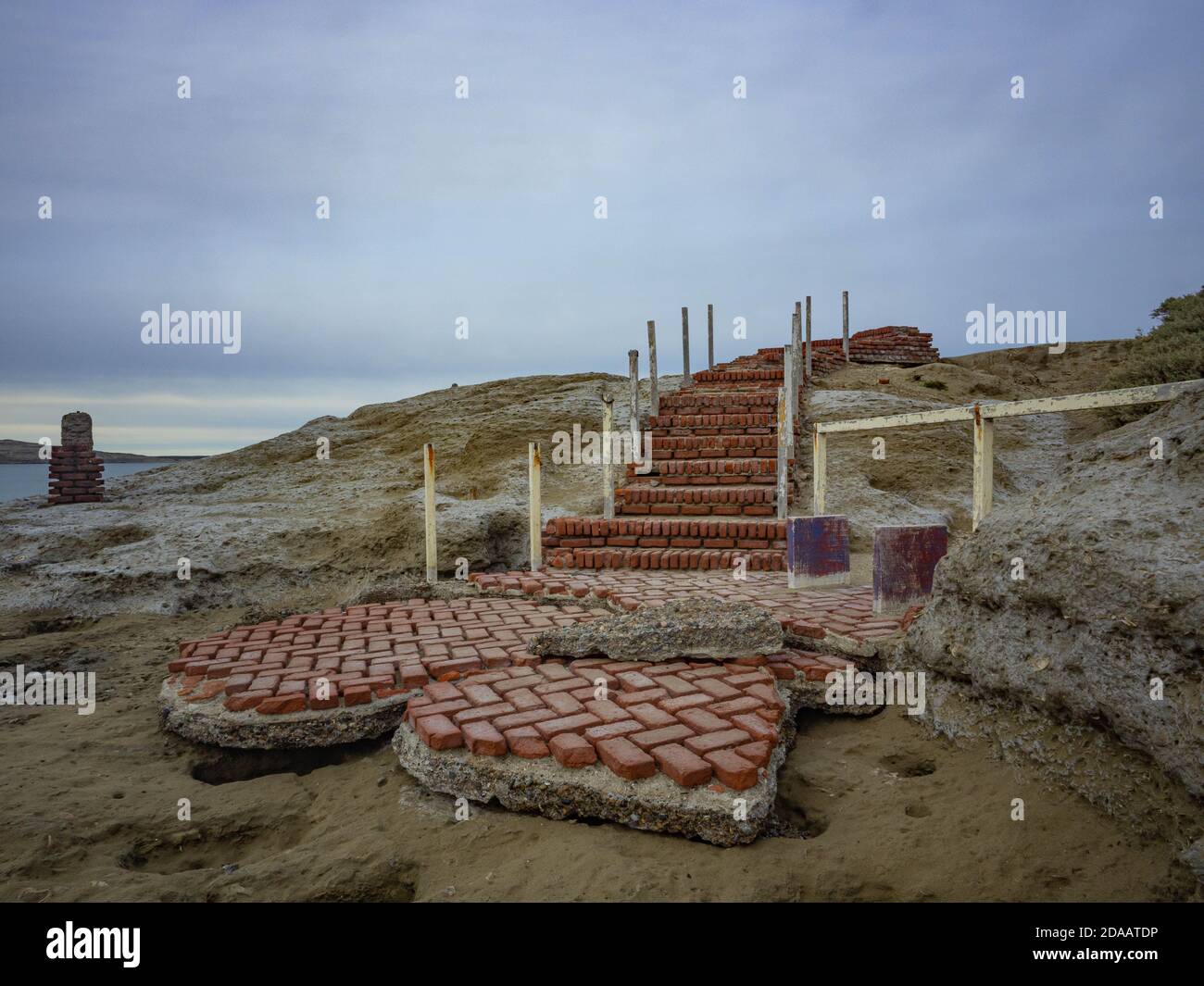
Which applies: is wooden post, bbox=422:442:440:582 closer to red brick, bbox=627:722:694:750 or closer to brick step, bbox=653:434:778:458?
brick step, bbox=653:434:778:458

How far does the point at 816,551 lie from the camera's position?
522 centimetres

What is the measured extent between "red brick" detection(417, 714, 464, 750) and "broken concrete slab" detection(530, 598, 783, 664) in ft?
3.00

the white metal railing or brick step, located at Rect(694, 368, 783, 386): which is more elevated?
brick step, located at Rect(694, 368, 783, 386)

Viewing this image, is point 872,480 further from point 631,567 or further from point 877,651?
point 877,651

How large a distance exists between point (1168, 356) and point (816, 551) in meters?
6.71

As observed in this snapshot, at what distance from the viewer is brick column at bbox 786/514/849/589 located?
5.20m

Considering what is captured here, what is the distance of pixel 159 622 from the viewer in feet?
20.2

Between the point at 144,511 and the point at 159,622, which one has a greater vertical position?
the point at 144,511

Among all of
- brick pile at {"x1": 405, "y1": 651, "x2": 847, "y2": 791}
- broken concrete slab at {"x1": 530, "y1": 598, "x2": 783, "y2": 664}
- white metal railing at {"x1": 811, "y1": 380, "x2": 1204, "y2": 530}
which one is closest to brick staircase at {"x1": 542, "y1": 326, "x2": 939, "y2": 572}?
white metal railing at {"x1": 811, "y1": 380, "x2": 1204, "y2": 530}

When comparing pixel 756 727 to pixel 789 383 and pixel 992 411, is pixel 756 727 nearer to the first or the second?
pixel 992 411
